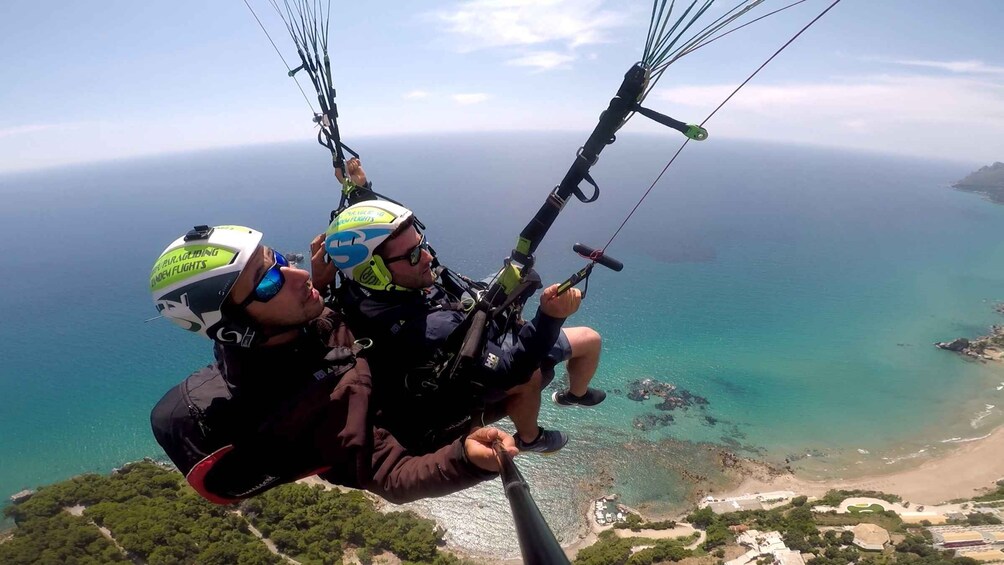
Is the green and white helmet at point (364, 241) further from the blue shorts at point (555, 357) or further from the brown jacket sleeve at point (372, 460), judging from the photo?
the blue shorts at point (555, 357)

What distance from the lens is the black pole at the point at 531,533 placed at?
99cm

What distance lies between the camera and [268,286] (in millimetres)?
2557

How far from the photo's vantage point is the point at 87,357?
44344mm

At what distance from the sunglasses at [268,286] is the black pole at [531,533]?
187 centimetres

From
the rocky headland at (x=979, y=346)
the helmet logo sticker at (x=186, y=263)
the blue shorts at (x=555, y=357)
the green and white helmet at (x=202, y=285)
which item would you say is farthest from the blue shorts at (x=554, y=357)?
the rocky headland at (x=979, y=346)

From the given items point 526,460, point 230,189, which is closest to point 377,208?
point 526,460

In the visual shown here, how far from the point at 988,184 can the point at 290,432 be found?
711ft

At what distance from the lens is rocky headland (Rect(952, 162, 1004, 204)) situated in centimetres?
13288

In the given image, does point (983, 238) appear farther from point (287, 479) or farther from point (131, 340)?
point (131, 340)

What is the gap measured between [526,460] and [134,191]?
19799 cm

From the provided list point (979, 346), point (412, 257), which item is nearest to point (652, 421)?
point (412, 257)

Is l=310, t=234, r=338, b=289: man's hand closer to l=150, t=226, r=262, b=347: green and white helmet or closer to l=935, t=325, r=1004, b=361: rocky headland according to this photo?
l=150, t=226, r=262, b=347: green and white helmet

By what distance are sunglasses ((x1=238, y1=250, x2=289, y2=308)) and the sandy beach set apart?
2794cm

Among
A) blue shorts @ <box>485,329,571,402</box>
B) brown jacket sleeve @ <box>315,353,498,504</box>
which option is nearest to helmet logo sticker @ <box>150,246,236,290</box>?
brown jacket sleeve @ <box>315,353,498,504</box>
